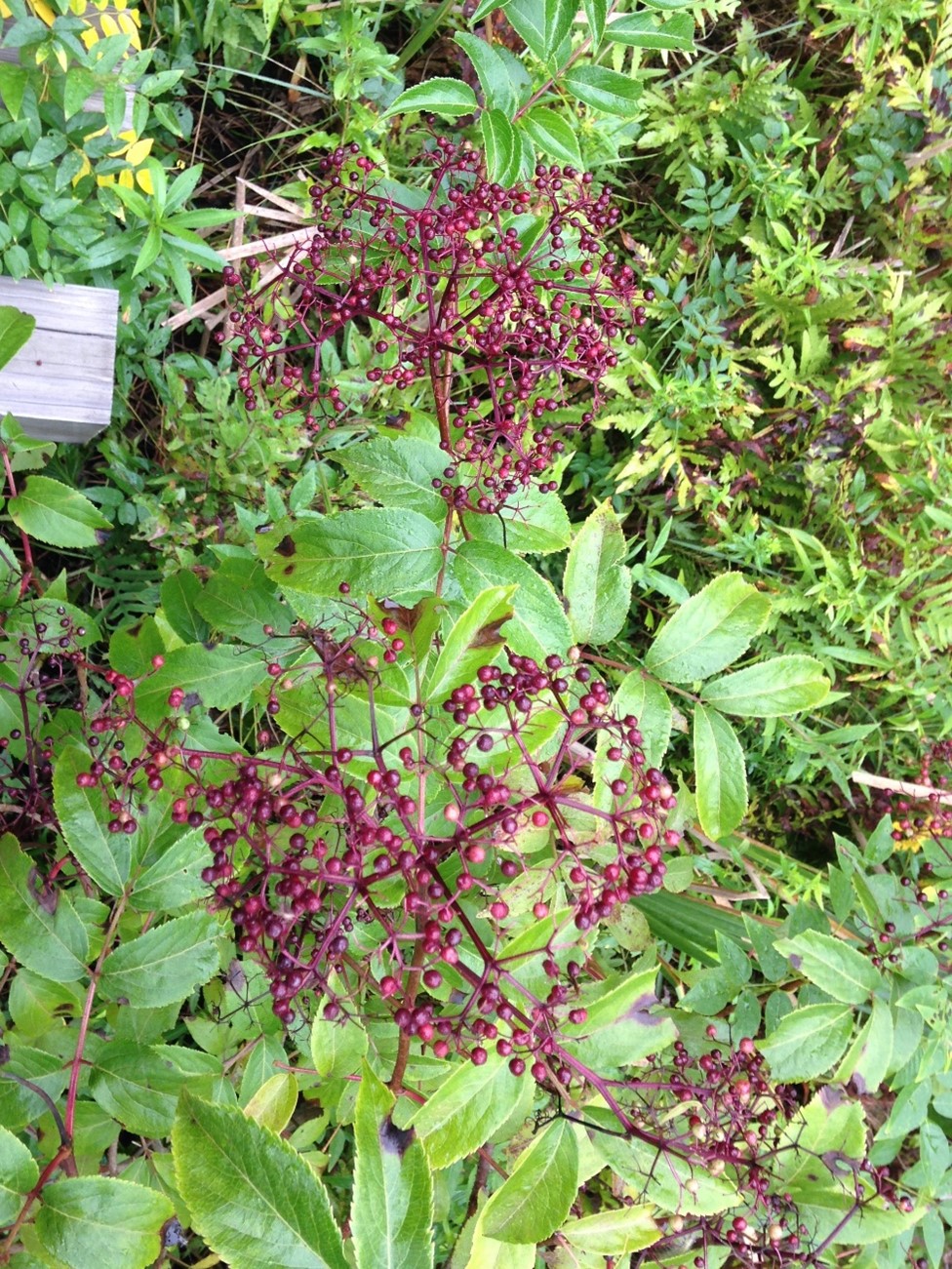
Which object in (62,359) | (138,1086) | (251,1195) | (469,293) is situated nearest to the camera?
(251,1195)

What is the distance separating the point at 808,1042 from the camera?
1.38 metres

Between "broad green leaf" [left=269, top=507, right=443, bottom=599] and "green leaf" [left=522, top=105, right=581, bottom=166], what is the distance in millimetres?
565

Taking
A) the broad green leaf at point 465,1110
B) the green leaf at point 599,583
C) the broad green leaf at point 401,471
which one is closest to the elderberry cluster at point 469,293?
the broad green leaf at point 401,471

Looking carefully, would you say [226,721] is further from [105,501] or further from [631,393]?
[631,393]

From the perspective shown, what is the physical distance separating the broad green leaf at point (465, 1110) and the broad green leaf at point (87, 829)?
0.50 m

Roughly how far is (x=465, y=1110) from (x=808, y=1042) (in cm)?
64

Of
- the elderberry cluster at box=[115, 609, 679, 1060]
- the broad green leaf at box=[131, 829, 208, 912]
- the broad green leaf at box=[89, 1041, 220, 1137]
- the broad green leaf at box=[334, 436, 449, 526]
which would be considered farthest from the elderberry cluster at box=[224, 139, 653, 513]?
the broad green leaf at box=[89, 1041, 220, 1137]

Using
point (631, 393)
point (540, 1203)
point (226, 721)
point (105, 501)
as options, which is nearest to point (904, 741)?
point (631, 393)

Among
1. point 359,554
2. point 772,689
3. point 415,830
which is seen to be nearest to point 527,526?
point 359,554

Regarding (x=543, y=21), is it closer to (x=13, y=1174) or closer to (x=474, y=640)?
(x=474, y=640)

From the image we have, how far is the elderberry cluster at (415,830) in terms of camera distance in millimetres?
945

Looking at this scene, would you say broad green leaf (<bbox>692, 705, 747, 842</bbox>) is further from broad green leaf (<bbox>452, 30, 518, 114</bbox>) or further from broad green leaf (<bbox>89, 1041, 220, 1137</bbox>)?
broad green leaf (<bbox>89, 1041, 220, 1137</bbox>)

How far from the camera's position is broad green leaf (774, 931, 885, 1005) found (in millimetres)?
1380

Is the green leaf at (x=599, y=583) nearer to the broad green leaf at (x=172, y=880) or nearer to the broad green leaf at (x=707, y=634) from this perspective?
the broad green leaf at (x=707, y=634)
